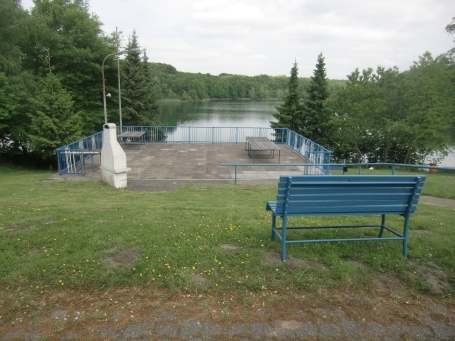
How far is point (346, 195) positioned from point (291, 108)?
111 ft

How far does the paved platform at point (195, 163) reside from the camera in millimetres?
13367

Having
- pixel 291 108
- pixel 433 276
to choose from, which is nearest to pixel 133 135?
pixel 433 276

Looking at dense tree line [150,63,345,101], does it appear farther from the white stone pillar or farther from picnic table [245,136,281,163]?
the white stone pillar

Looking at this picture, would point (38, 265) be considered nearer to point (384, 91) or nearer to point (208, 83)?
point (384, 91)

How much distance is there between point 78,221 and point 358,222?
4.54 m

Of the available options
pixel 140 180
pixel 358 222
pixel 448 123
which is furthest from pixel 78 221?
pixel 448 123

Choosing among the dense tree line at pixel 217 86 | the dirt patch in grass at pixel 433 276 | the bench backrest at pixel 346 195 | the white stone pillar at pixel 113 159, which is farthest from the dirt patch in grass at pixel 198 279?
the dense tree line at pixel 217 86

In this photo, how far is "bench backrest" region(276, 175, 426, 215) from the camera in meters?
3.82

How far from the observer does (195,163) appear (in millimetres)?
15984

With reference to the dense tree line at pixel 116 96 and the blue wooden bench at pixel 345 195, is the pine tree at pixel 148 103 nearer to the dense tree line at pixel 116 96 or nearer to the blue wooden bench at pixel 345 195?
the dense tree line at pixel 116 96

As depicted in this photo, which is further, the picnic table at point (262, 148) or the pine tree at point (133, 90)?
the pine tree at point (133, 90)

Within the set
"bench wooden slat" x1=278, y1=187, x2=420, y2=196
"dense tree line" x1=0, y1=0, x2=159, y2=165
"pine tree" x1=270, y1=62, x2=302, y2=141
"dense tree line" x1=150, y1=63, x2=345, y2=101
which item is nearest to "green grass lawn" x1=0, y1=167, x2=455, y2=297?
"bench wooden slat" x1=278, y1=187, x2=420, y2=196

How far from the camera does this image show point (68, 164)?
47.2 ft

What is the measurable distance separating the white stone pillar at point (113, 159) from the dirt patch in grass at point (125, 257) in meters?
7.23
